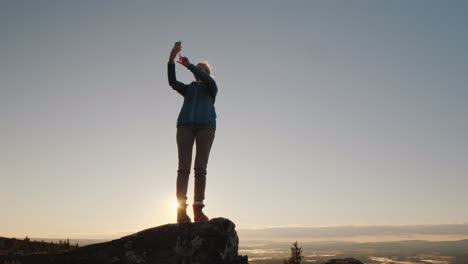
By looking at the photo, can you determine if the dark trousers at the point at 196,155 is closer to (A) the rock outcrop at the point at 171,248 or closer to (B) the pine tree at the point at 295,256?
(A) the rock outcrop at the point at 171,248

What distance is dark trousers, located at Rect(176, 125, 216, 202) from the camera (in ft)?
23.4

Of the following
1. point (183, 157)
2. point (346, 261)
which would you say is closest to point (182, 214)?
point (183, 157)

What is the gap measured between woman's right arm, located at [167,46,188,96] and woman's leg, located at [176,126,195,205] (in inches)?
39.7

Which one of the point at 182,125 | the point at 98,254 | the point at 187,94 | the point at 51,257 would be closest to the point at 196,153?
the point at 182,125

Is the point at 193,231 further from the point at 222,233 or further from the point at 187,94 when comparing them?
the point at 187,94

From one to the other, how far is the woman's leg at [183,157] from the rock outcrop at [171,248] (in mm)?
645

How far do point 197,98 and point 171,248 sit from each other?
10.3 ft

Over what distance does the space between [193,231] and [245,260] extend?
1.29 m

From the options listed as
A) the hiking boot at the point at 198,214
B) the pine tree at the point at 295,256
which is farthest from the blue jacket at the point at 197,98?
the pine tree at the point at 295,256

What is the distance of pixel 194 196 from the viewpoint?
7.18 meters

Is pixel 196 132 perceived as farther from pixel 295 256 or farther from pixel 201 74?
pixel 295 256

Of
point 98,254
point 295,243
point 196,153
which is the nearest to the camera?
point 98,254

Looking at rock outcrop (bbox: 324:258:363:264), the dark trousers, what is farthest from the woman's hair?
rock outcrop (bbox: 324:258:363:264)

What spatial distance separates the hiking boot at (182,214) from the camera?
7.04 metres
